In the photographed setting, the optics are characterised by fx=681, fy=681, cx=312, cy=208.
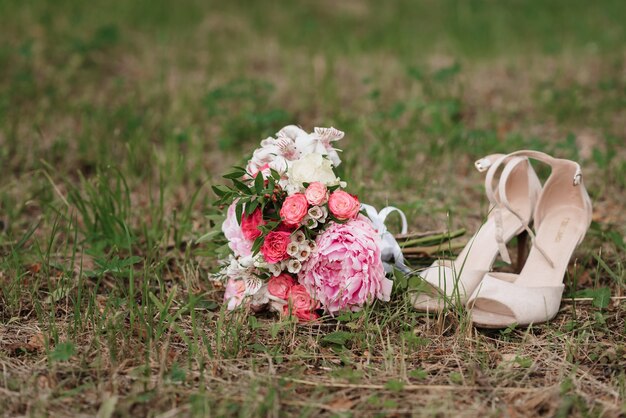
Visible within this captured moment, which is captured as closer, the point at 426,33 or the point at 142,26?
the point at 142,26

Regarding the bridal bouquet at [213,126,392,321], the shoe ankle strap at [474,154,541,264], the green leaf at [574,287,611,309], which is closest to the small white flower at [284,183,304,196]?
the bridal bouquet at [213,126,392,321]

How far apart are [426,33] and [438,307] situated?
4.48 m

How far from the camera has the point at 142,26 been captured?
587 cm

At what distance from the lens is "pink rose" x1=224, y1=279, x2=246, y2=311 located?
2314 mm

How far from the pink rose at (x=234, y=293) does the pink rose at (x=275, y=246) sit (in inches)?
7.1

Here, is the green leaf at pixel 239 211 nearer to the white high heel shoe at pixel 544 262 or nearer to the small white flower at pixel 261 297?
the small white flower at pixel 261 297

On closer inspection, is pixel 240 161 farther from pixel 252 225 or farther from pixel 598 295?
pixel 598 295

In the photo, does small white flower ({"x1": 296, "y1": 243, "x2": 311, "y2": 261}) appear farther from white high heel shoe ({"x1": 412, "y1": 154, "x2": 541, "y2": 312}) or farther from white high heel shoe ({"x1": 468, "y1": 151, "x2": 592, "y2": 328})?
white high heel shoe ({"x1": 468, "y1": 151, "x2": 592, "y2": 328})

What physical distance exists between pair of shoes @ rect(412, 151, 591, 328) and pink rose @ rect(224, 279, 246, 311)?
588mm

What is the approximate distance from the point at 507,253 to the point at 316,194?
0.75 metres

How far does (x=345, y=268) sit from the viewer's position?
218cm

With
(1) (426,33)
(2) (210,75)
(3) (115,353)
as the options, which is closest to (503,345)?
(3) (115,353)

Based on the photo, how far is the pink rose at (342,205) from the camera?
219 cm

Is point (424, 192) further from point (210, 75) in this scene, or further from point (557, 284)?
point (210, 75)
